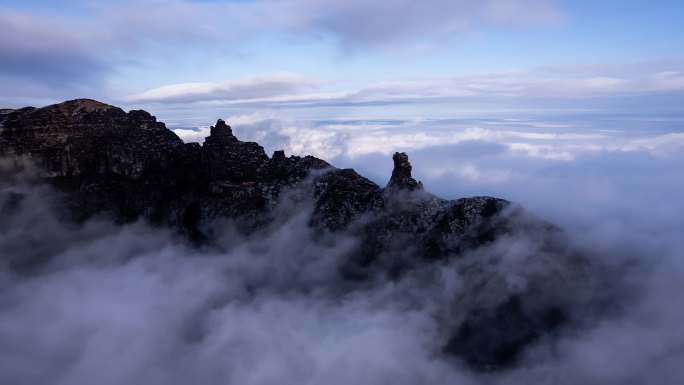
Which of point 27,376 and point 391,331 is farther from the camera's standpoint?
point 391,331

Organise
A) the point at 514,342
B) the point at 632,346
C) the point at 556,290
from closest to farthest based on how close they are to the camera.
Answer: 1. the point at 514,342
2. the point at 556,290
3. the point at 632,346

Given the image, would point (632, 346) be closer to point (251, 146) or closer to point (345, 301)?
point (345, 301)

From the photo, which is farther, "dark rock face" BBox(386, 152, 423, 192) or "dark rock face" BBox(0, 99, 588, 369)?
"dark rock face" BBox(386, 152, 423, 192)

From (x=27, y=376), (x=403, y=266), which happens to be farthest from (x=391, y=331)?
(x=27, y=376)

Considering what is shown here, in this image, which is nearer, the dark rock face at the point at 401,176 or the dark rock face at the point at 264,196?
the dark rock face at the point at 264,196

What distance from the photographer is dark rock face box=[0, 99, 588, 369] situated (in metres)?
164

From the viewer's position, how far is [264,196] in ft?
634

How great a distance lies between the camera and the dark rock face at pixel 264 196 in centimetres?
16450

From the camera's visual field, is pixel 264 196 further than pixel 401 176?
Yes

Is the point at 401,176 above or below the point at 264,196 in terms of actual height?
above

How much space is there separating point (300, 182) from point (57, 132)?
85.0 metres

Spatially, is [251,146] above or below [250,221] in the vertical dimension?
above

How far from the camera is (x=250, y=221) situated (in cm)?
19625

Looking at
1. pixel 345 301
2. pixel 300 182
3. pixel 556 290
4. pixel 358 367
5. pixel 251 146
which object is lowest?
pixel 358 367
